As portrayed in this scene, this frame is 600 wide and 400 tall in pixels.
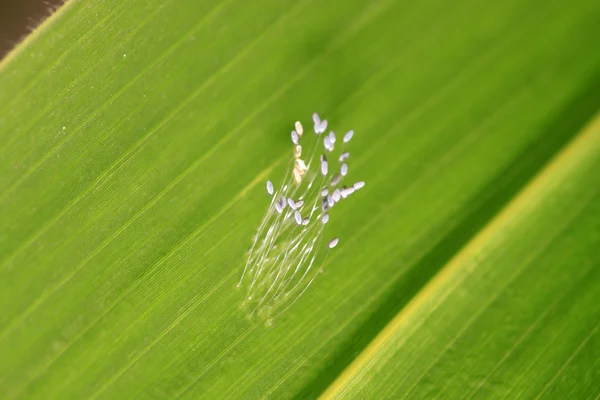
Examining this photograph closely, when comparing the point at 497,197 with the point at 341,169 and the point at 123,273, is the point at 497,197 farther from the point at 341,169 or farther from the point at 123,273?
the point at 123,273

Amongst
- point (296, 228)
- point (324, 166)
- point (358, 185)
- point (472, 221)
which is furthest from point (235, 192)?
point (472, 221)

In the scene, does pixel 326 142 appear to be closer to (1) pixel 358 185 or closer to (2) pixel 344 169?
(2) pixel 344 169

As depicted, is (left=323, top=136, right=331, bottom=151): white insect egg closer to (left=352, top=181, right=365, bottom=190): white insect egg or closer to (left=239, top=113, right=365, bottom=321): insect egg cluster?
(left=239, top=113, right=365, bottom=321): insect egg cluster

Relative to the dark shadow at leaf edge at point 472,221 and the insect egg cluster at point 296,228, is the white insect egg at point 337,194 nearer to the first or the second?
the insect egg cluster at point 296,228

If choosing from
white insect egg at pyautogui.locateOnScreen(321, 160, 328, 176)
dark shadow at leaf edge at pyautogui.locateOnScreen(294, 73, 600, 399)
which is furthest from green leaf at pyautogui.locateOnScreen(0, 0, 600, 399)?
white insect egg at pyautogui.locateOnScreen(321, 160, 328, 176)

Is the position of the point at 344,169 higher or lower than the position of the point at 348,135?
lower

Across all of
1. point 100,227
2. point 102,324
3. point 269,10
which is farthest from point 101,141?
point 269,10
